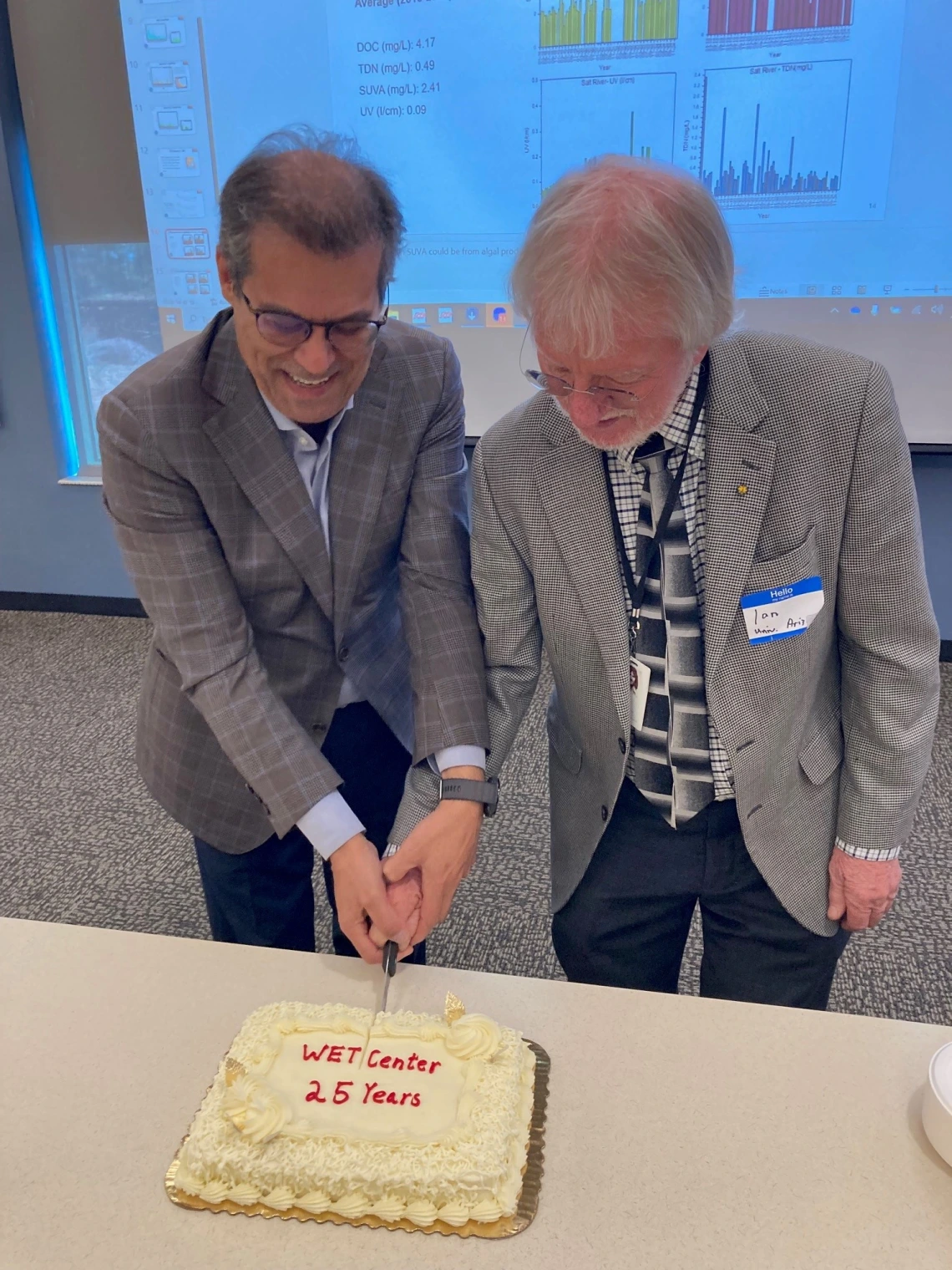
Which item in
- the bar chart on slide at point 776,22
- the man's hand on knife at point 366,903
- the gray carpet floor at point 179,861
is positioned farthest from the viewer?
the bar chart on slide at point 776,22

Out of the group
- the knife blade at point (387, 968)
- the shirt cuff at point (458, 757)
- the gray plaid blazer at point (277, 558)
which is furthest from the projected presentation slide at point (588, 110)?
the knife blade at point (387, 968)

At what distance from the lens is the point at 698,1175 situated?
2.86 ft

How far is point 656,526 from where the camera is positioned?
1.14 m

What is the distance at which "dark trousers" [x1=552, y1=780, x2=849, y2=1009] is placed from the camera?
1.25 meters

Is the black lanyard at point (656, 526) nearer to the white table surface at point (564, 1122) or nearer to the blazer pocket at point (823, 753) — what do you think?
the blazer pocket at point (823, 753)

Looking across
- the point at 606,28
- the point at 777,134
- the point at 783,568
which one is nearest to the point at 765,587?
the point at 783,568

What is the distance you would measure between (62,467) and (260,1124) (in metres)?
3.71

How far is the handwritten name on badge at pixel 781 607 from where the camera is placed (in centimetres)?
110

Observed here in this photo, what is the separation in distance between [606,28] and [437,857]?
2.79 metres

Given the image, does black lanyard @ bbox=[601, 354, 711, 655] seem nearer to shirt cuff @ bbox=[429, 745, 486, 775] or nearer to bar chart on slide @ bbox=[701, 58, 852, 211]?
shirt cuff @ bbox=[429, 745, 486, 775]

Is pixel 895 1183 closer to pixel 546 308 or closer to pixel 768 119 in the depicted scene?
pixel 546 308

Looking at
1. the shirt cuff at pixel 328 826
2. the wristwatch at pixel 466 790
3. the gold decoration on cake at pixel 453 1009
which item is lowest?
the gold decoration on cake at pixel 453 1009

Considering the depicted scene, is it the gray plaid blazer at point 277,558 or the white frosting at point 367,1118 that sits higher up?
the gray plaid blazer at point 277,558

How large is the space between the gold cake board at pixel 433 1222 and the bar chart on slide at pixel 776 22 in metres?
3.05
